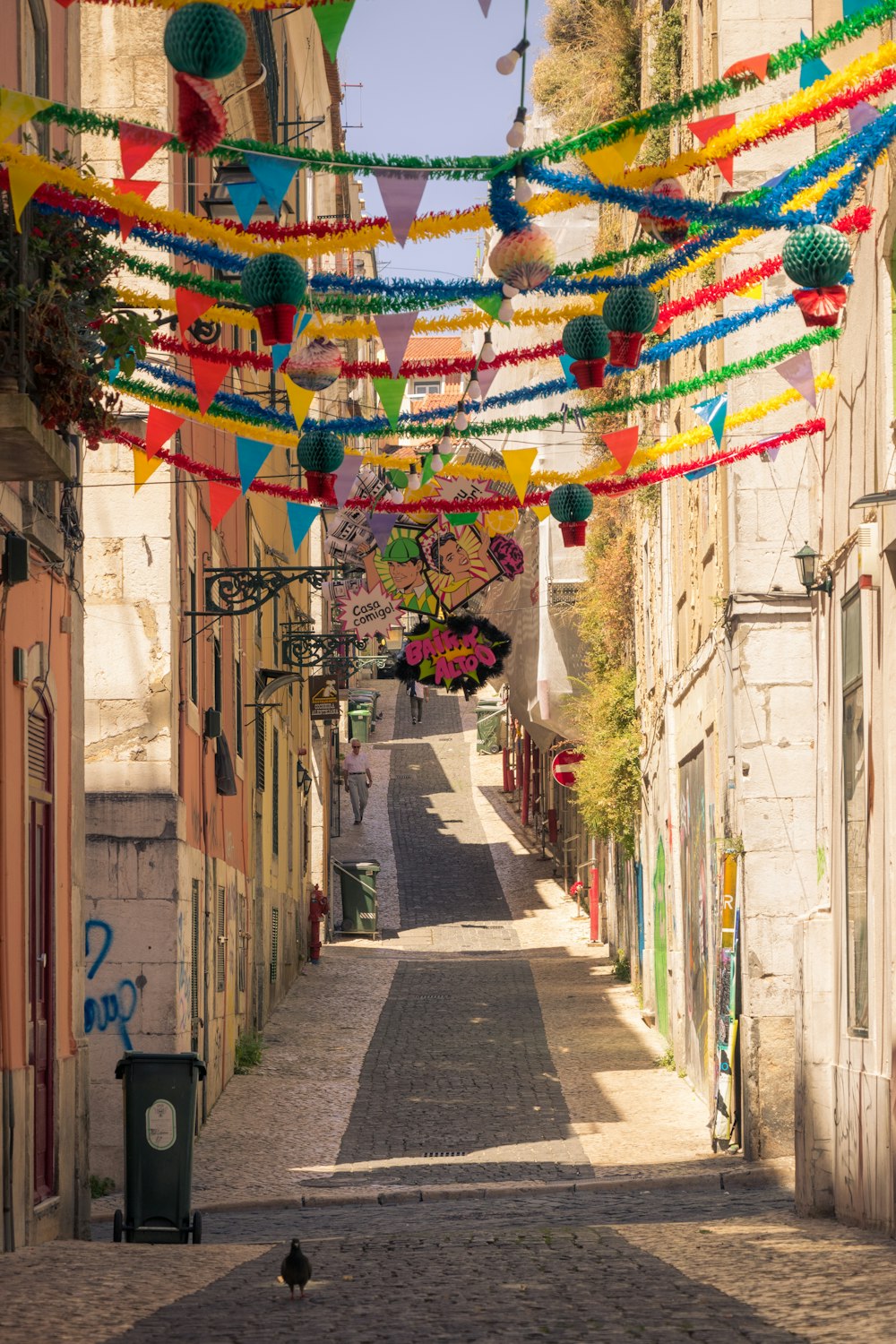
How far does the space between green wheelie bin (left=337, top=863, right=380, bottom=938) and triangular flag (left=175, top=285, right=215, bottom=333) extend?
79.5 ft

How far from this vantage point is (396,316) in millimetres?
8406

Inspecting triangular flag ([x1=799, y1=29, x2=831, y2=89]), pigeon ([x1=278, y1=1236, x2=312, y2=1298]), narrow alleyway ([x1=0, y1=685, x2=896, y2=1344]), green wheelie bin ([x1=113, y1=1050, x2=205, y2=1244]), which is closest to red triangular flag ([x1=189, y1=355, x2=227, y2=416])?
triangular flag ([x1=799, y1=29, x2=831, y2=89])

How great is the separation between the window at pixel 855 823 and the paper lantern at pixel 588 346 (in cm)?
254

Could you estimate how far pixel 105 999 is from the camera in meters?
14.1

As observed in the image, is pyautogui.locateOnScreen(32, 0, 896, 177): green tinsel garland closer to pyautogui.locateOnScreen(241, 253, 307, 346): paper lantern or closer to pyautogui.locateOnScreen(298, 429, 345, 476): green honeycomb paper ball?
pyautogui.locateOnScreen(241, 253, 307, 346): paper lantern

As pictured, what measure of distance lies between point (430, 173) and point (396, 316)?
68.0 inches

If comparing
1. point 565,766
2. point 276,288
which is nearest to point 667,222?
point 276,288

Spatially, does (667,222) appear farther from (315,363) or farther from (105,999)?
(105,999)

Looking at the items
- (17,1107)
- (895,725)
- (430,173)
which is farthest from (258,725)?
(430,173)

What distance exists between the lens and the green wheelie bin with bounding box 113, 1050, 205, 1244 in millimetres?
10680

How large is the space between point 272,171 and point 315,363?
2.60 m

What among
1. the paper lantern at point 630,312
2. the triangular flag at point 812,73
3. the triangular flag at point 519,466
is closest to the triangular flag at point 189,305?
the paper lantern at point 630,312

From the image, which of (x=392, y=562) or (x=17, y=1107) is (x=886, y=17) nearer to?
(x=17, y=1107)

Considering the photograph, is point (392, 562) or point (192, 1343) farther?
point (392, 562)
